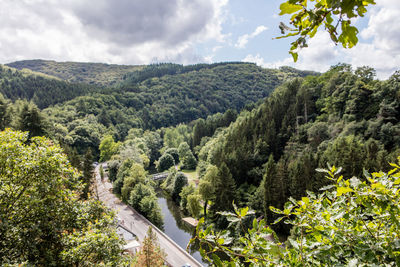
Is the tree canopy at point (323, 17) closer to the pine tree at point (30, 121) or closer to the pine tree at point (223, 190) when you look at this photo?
the pine tree at point (223, 190)

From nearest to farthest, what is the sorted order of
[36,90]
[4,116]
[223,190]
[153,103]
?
1. [223,190]
2. [4,116]
3. [36,90]
4. [153,103]

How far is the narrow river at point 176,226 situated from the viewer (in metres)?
30.7

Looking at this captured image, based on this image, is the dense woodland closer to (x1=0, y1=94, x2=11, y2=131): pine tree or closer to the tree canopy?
(x1=0, y1=94, x2=11, y2=131): pine tree

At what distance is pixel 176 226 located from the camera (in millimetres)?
34406

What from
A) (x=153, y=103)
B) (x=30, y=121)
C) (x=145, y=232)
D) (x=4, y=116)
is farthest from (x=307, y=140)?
(x=153, y=103)

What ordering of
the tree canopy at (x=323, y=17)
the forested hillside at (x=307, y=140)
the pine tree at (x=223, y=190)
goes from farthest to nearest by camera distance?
the pine tree at (x=223, y=190) → the forested hillside at (x=307, y=140) → the tree canopy at (x=323, y=17)

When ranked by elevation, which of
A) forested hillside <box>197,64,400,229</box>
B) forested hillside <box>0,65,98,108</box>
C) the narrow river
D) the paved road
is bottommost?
the narrow river

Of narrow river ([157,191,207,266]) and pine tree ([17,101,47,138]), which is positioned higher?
pine tree ([17,101,47,138])

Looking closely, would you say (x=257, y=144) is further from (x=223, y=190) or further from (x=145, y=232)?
(x=145, y=232)

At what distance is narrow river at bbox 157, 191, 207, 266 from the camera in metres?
30.7

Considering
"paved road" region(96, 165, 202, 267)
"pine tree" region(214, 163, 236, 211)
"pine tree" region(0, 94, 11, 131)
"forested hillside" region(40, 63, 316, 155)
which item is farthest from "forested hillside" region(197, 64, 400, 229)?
"forested hillside" region(40, 63, 316, 155)

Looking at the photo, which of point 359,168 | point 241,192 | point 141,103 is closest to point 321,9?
point 359,168

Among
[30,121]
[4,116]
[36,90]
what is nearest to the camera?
[30,121]

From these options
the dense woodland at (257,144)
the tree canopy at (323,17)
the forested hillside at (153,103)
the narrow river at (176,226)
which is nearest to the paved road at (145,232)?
the dense woodland at (257,144)
